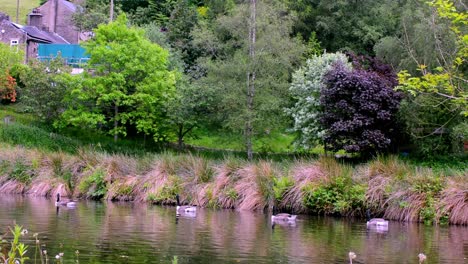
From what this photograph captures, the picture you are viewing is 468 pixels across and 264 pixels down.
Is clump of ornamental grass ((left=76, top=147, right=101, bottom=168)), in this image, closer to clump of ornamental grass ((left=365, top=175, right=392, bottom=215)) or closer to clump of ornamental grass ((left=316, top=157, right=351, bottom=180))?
clump of ornamental grass ((left=316, top=157, right=351, bottom=180))

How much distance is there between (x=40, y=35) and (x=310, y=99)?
120ft

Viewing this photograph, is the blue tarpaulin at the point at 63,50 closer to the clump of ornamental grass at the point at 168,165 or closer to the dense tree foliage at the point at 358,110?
the dense tree foliage at the point at 358,110

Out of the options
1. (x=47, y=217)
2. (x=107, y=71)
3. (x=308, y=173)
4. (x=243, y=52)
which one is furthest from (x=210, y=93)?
(x=47, y=217)

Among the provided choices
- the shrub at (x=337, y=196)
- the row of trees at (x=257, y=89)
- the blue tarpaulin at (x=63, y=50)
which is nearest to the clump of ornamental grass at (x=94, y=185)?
the shrub at (x=337, y=196)

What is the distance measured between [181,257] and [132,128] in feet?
130

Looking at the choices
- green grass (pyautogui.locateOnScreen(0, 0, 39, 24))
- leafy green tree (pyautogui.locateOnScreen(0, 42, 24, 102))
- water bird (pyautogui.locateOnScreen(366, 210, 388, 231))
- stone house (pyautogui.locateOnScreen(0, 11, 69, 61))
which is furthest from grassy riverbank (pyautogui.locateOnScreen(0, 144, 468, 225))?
green grass (pyautogui.locateOnScreen(0, 0, 39, 24))

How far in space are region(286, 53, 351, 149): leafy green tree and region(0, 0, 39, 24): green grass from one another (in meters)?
58.7

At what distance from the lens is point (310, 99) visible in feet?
145

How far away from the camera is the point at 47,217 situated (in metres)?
21.3

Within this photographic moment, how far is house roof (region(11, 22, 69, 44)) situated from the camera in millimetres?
68562

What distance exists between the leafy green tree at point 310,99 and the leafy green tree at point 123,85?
909 cm

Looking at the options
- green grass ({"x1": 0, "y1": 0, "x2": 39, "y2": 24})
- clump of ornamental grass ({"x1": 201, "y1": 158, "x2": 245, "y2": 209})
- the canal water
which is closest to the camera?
the canal water

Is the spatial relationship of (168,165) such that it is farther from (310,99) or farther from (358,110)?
(310,99)

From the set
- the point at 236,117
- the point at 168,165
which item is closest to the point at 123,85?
the point at 236,117
